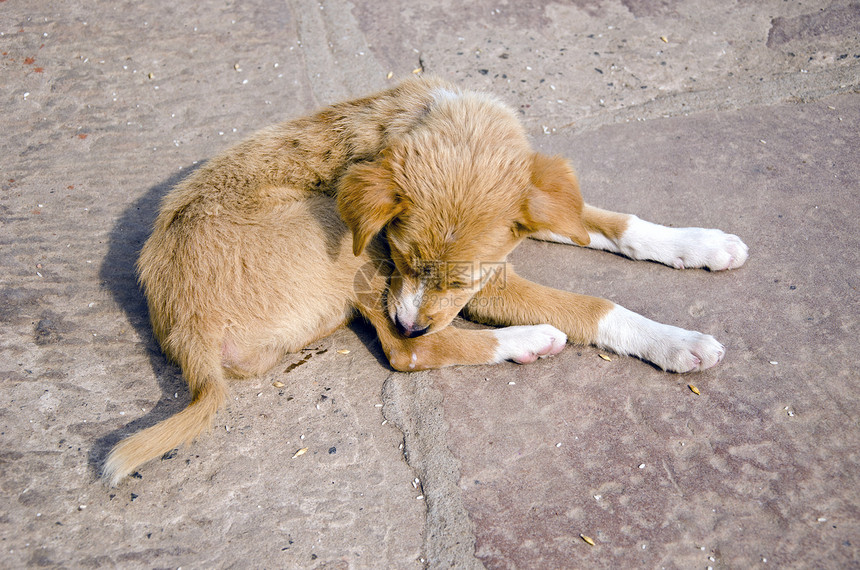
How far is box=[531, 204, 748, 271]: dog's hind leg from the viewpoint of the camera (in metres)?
3.23

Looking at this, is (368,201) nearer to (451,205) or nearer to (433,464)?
(451,205)

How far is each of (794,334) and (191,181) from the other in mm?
3064

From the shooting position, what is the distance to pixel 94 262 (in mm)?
3516

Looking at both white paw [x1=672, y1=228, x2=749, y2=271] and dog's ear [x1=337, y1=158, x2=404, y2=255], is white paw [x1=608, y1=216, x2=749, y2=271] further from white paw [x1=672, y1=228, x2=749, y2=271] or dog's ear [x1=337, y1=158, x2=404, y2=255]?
dog's ear [x1=337, y1=158, x2=404, y2=255]

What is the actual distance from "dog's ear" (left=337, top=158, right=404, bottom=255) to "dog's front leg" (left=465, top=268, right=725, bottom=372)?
29.3 inches

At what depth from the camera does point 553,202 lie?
2.78 m

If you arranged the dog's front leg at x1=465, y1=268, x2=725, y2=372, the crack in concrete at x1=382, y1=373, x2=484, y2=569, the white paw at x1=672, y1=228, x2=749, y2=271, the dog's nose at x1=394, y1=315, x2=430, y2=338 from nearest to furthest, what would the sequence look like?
the crack in concrete at x1=382, y1=373, x2=484, y2=569
the dog's front leg at x1=465, y1=268, x2=725, y2=372
the dog's nose at x1=394, y1=315, x2=430, y2=338
the white paw at x1=672, y1=228, x2=749, y2=271

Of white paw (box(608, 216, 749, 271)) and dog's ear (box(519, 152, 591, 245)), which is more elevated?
dog's ear (box(519, 152, 591, 245))

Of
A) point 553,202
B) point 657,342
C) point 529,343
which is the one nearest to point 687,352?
point 657,342

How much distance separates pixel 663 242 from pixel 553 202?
917 mm

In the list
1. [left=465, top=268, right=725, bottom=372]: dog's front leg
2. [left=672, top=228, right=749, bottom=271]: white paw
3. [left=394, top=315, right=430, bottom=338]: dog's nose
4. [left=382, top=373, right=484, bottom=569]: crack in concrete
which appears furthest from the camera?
[left=672, top=228, right=749, bottom=271]: white paw

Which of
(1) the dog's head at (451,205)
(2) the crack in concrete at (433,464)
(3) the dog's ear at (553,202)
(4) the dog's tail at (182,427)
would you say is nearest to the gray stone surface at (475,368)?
(2) the crack in concrete at (433,464)

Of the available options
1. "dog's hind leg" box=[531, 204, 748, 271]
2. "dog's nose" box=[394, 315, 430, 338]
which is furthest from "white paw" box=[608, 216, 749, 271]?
"dog's nose" box=[394, 315, 430, 338]

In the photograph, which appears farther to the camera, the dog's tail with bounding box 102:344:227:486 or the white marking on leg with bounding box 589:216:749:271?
the white marking on leg with bounding box 589:216:749:271
